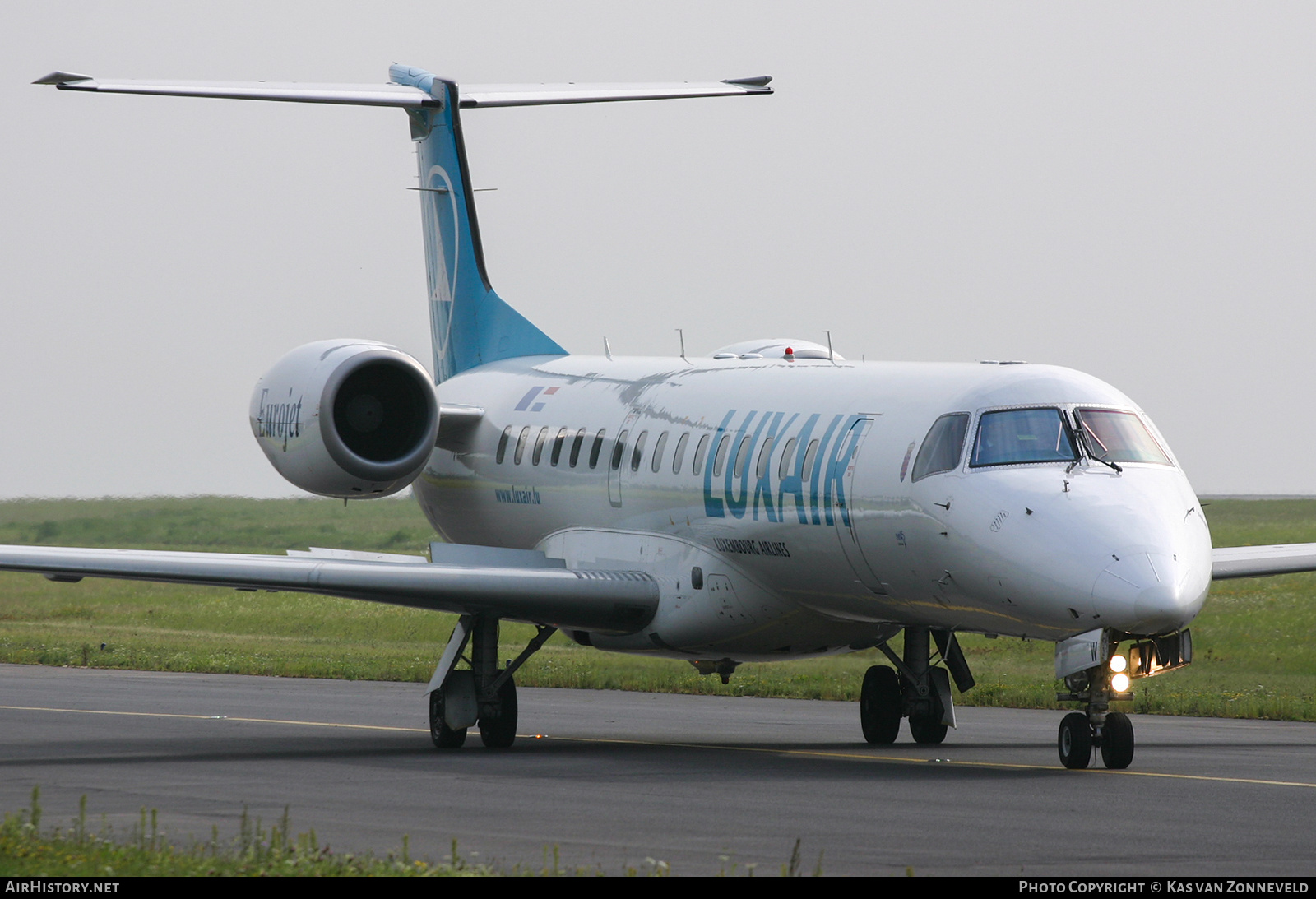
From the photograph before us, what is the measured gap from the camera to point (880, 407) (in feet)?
57.5

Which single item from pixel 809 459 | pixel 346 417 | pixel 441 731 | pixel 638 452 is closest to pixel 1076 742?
pixel 809 459

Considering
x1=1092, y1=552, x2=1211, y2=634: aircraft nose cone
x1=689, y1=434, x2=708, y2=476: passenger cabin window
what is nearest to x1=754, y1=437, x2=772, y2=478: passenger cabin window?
x1=689, y1=434, x2=708, y2=476: passenger cabin window

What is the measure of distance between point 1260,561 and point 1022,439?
4800 millimetres

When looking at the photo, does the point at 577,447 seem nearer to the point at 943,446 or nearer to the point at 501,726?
the point at 501,726

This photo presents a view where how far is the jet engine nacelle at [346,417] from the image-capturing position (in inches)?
808

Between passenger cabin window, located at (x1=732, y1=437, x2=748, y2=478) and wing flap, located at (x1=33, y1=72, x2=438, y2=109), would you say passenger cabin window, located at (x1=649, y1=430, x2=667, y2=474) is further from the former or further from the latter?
wing flap, located at (x1=33, y1=72, x2=438, y2=109)

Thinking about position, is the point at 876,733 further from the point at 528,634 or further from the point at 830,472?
the point at 528,634

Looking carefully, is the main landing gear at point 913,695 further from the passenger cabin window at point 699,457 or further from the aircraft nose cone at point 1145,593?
the aircraft nose cone at point 1145,593

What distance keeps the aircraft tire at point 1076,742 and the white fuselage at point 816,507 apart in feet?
2.55

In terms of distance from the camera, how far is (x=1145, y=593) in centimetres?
1434

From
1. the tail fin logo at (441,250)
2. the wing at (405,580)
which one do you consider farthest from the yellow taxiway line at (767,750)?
the tail fin logo at (441,250)

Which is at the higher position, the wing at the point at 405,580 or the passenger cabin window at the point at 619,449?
the passenger cabin window at the point at 619,449

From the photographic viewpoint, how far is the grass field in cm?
2911
